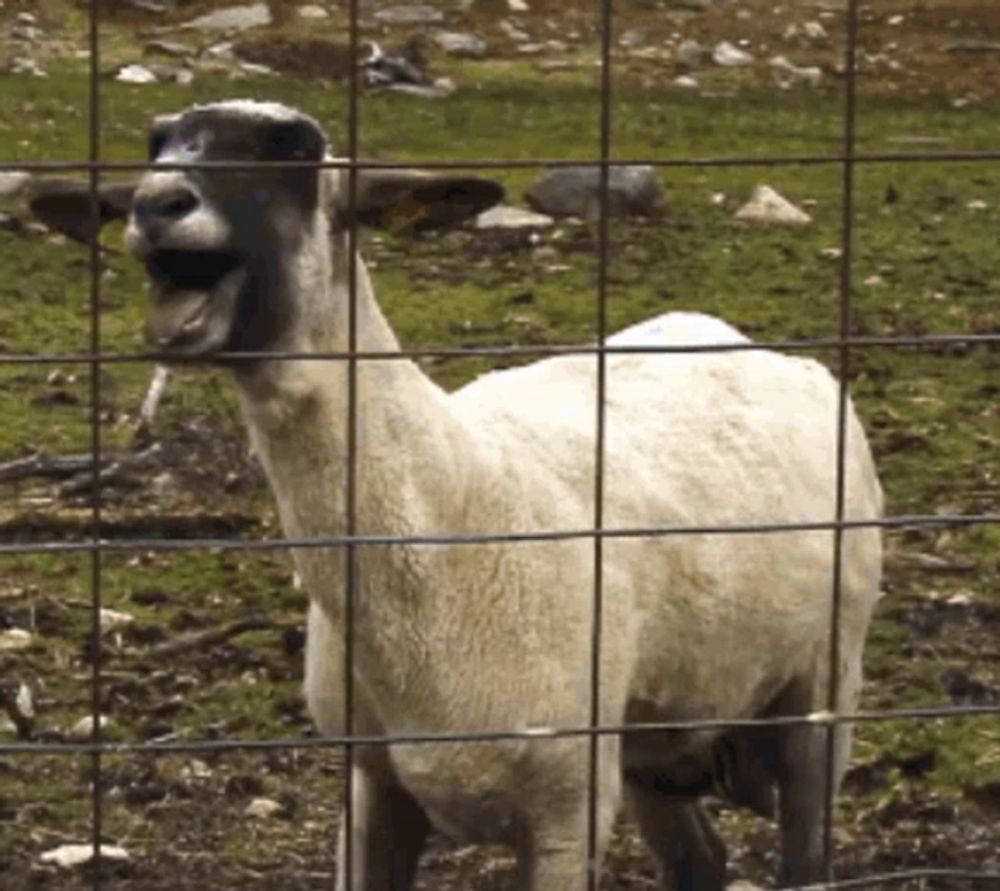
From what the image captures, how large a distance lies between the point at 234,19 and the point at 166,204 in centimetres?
1242

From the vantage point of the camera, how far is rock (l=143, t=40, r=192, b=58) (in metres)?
16.4

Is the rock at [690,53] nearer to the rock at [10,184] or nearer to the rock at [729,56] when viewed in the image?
the rock at [729,56]

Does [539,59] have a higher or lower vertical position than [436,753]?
higher

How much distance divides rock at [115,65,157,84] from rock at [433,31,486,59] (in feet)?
5.73

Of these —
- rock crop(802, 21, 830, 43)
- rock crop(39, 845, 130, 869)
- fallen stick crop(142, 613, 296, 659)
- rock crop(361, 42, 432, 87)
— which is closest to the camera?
rock crop(39, 845, 130, 869)

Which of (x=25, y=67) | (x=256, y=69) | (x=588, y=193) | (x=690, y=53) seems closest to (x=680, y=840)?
Result: (x=588, y=193)

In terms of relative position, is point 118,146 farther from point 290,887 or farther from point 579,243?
point 290,887

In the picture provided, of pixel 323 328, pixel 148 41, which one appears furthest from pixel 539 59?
pixel 323 328

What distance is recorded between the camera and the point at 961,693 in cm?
785

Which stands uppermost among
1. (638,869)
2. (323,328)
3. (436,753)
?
(323,328)

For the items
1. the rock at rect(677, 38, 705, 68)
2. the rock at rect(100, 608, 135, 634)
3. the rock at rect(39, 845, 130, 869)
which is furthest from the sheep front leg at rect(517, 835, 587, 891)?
the rock at rect(677, 38, 705, 68)

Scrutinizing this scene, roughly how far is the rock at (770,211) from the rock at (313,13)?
15.1 feet

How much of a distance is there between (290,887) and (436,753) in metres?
1.12

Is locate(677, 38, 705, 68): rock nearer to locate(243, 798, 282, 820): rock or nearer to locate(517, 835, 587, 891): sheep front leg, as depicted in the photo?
locate(243, 798, 282, 820): rock
